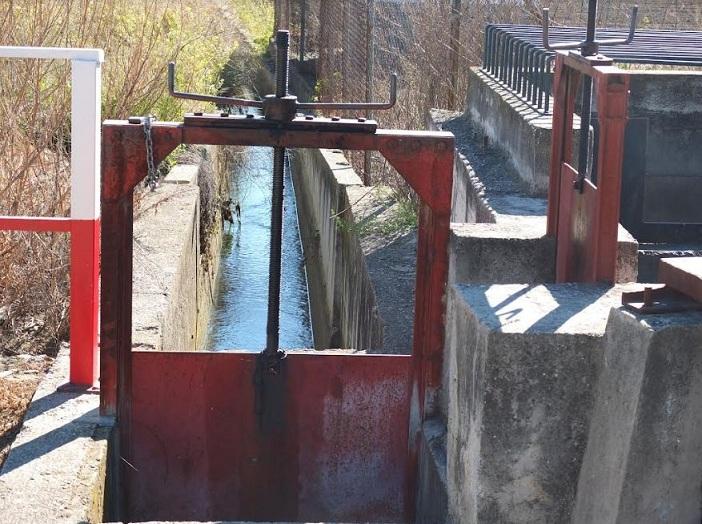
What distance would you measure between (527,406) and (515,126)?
364 cm

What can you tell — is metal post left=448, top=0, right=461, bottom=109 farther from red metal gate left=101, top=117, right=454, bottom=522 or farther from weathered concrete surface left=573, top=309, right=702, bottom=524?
weathered concrete surface left=573, top=309, right=702, bottom=524

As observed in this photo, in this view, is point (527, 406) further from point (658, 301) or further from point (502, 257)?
point (502, 257)

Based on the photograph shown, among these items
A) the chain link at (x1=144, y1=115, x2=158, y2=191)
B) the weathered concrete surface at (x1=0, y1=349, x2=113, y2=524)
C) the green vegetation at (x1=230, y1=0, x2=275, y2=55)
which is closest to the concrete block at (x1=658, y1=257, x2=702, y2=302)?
the weathered concrete surface at (x1=0, y1=349, x2=113, y2=524)

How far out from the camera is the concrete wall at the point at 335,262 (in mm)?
7879

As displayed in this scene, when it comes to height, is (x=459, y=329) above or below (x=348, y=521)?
above

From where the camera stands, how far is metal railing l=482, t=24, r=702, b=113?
6473mm

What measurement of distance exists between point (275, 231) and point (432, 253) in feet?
2.31

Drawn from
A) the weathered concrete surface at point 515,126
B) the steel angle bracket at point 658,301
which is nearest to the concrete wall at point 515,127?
the weathered concrete surface at point 515,126

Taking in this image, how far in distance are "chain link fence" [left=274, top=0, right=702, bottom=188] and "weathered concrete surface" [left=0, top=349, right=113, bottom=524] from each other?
5.14 metres

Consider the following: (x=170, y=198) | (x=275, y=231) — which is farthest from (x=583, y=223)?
(x=170, y=198)

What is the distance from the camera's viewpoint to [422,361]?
5109mm

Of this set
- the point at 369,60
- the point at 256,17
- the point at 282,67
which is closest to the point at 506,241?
the point at 282,67

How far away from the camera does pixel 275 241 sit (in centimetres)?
512

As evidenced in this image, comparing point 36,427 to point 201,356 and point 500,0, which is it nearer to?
point 201,356
